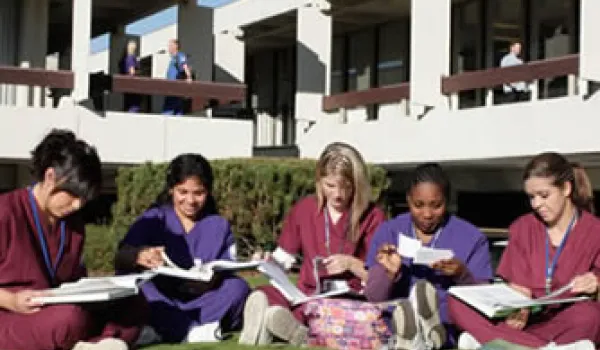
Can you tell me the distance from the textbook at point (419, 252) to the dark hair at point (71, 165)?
1.73 meters

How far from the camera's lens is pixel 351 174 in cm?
670

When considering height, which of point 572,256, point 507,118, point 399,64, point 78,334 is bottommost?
point 78,334

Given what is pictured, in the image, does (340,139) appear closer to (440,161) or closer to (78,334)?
(440,161)

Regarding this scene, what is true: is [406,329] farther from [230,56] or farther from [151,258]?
[230,56]

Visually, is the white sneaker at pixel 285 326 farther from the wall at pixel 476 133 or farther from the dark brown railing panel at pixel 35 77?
the dark brown railing panel at pixel 35 77

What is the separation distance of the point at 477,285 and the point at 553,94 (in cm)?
1067

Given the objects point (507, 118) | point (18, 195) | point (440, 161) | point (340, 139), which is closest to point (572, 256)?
point (18, 195)

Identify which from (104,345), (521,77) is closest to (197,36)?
(521,77)

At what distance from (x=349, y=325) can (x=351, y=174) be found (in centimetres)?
99

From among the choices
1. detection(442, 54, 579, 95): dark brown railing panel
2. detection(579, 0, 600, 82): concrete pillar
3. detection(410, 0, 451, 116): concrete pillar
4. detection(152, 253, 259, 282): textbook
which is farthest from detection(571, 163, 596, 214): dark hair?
detection(410, 0, 451, 116): concrete pillar

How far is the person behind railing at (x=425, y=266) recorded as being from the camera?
6.03m

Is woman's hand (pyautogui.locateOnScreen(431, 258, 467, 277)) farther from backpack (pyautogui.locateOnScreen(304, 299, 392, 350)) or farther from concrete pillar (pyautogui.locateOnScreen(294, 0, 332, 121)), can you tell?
concrete pillar (pyautogui.locateOnScreen(294, 0, 332, 121))

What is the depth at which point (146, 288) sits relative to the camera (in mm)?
6668

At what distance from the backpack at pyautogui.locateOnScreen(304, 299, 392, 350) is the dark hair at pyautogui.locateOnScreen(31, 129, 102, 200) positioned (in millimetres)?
1548
